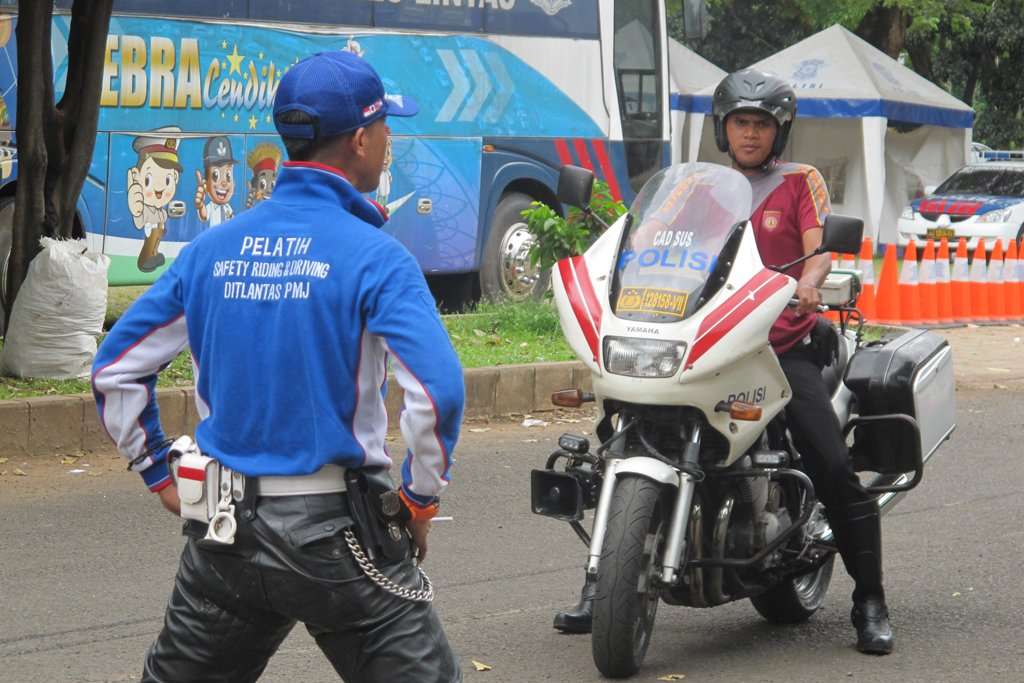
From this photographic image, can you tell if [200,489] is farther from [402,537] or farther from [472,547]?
[472,547]

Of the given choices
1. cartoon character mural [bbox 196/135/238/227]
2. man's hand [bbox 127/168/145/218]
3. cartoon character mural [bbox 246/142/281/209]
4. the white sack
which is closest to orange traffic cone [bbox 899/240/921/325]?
cartoon character mural [bbox 246/142/281/209]

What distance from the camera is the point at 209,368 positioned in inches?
126

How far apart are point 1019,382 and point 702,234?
25.9 feet

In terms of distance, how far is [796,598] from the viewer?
566 cm

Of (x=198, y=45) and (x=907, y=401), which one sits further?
(x=198, y=45)

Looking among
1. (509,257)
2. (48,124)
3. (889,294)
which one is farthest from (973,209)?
(48,124)

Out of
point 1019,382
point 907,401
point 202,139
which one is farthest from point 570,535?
point 202,139

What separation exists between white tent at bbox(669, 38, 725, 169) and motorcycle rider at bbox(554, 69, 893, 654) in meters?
20.2

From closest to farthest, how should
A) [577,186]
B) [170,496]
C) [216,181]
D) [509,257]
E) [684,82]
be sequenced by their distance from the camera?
[170,496] → [577,186] → [216,181] → [509,257] → [684,82]

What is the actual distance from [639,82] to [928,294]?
3564 millimetres

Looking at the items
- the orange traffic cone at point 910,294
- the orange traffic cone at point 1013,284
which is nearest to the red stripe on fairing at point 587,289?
the orange traffic cone at point 910,294

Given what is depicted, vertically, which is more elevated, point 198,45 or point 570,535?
point 198,45

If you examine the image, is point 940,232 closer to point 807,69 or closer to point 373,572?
point 807,69

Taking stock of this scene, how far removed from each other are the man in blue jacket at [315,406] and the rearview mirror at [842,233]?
6.55 ft
